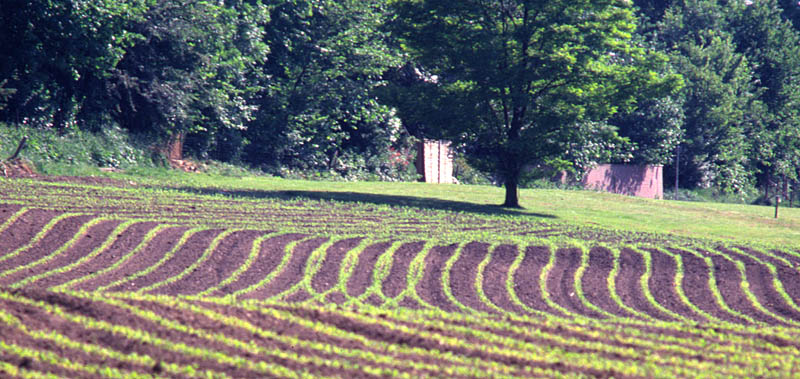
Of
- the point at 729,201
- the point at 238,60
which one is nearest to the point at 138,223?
the point at 238,60

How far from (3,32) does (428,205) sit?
13.1 metres

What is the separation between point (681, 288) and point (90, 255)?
8.63 m

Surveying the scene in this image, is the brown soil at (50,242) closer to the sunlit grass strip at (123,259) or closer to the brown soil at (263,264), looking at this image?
the sunlit grass strip at (123,259)

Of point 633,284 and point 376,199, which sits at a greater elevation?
point 376,199

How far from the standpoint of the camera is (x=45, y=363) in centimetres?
648

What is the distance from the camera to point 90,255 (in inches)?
468

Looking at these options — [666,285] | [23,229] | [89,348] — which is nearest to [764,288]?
[666,285]

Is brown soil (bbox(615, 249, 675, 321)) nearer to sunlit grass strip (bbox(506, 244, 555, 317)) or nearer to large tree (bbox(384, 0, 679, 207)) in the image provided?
sunlit grass strip (bbox(506, 244, 555, 317))

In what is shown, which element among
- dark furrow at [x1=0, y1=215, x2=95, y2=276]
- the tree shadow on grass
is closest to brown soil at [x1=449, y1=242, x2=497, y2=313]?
dark furrow at [x1=0, y1=215, x2=95, y2=276]

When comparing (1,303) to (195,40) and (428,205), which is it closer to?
(428,205)

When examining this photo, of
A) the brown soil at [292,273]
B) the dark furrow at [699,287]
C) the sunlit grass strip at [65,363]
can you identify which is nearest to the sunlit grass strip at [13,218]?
the brown soil at [292,273]

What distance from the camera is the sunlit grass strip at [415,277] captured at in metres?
10.1

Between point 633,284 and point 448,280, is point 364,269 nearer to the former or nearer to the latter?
point 448,280

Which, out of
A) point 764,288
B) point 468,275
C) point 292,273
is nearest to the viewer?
point 292,273
